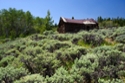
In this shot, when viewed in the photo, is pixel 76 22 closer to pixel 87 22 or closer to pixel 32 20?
pixel 87 22

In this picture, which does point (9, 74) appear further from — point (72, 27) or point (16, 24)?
point (16, 24)

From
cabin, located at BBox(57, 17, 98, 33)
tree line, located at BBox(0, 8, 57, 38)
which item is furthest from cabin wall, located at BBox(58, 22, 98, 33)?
tree line, located at BBox(0, 8, 57, 38)

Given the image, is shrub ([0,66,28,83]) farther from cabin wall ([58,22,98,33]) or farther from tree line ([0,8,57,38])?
tree line ([0,8,57,38])

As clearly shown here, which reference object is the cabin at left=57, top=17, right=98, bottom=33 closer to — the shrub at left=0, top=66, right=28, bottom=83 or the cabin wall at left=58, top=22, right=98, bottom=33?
the cabin wall at left=58, top=22, right=98, bottom=33

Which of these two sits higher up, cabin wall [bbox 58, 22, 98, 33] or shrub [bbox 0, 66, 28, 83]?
cabin wall [bbox 58, 22, 98, 33]

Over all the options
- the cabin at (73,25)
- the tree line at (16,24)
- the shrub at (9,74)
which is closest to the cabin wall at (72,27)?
the cabin at (73,25)

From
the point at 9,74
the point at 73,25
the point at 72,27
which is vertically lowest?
the point at 9,74

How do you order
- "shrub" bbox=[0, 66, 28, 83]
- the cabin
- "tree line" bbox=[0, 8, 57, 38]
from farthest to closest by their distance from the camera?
"tree line" bbox=[0, 8, 57, 38] → the cabin → "shrub" bbox=[0, 66, 28, 83]

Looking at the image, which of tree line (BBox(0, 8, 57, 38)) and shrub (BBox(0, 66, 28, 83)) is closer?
shrub (BBox(0, 66, 28, 83))

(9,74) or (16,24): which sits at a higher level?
(16,24)

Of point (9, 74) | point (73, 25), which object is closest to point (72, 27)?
point (73, 25)

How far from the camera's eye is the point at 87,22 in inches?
1401

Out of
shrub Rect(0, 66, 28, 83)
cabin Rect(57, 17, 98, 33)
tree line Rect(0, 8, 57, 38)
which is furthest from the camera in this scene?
tree line Rect(0, 8, 57, 38)

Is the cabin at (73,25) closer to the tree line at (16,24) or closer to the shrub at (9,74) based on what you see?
the tree line at (16,24)
